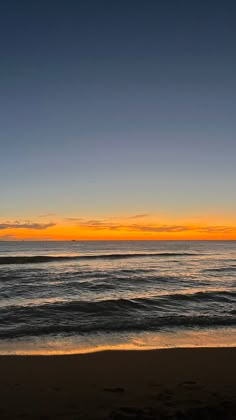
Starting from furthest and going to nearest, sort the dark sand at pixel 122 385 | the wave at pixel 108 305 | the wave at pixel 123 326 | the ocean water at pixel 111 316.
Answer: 1. the wave at pixel 108 305
2. the wave at pixel 123 326
3. the ocean water at pixel 111 316
4. the dark sand at pixel 122 385

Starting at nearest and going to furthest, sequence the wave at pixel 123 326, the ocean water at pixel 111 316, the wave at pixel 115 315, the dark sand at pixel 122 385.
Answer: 1. the dark sand at pixel 122 385
2. the ocean water at pixel 111 316
3. the wave at pixel 123 326
4. the wave at pixel 115 315

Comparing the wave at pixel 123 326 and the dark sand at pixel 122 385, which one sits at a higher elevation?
the dark sand at pixel 122 385

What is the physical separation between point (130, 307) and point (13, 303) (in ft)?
16.1

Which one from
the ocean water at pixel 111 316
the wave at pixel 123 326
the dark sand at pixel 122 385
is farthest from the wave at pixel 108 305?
the dark sand at pixel 122 385

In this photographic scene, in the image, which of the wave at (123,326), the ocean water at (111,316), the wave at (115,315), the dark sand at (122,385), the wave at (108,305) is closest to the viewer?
the dark sand at (122,385)

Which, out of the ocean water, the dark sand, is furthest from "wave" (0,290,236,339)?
the dark sand

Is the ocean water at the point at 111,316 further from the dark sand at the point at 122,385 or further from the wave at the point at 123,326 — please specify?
Answer: the dark sand at the point at 122,385

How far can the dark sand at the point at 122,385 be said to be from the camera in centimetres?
542

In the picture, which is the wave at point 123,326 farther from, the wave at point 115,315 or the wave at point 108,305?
the wave at point 108,305

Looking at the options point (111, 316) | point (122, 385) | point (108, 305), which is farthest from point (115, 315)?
point (122, 385)

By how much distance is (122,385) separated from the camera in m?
6.62

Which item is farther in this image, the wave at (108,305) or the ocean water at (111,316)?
the wave at (108,305)

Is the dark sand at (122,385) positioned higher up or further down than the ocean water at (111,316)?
higher up

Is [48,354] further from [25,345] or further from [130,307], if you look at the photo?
[130,307]
